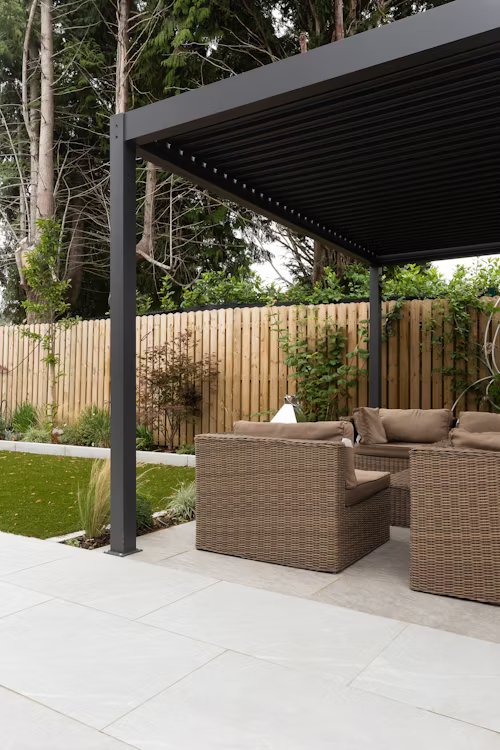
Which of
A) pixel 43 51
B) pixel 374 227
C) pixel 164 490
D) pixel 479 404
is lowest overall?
pixel 164 490

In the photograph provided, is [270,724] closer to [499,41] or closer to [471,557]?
[471,557]

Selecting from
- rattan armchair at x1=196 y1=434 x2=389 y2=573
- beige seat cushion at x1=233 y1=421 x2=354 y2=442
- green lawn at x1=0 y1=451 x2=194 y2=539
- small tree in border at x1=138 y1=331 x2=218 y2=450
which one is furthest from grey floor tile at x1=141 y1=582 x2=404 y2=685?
small tree in border at x1=138 y1=331 x2=218 y2=450

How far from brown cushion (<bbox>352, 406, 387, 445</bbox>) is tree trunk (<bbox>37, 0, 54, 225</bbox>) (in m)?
9.52

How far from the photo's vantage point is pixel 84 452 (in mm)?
8125

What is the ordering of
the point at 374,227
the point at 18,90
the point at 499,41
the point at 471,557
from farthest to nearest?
the point at 18,90 < the point at 374,227 < the point at 471,557 < the point at 499,41

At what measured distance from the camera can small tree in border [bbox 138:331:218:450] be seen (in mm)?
7902

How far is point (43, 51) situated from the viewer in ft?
41.7

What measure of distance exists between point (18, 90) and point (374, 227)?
13202 mm

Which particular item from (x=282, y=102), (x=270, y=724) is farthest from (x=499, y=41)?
(x=270, y=724)

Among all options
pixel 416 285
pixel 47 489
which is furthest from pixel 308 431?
pixel 416 285

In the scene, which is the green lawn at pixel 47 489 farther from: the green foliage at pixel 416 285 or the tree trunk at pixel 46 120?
the tree trunk at pixel 46 120

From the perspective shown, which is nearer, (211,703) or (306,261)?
(211,703)

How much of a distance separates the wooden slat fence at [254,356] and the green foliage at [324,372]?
116mm

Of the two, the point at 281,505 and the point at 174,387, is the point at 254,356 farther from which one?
the point at 281,505
